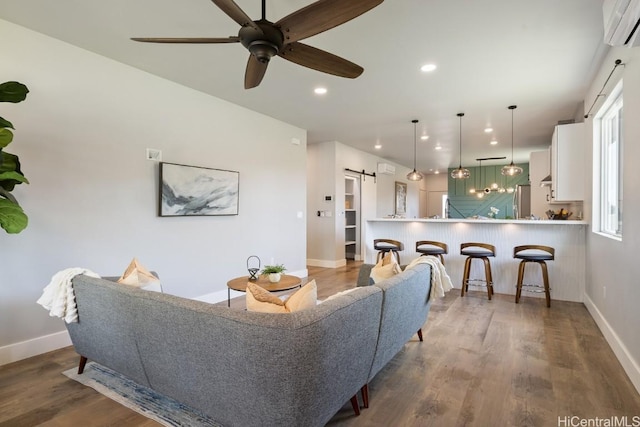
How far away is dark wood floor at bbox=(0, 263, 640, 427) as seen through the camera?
193 cm

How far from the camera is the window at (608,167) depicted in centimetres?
315

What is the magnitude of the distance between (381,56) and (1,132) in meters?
2.96

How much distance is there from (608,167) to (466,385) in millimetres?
2919

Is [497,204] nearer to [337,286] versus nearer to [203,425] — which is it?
[337,286]

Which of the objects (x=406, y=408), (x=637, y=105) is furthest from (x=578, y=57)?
(x=406, y=408)

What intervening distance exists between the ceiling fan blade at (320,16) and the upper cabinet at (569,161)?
156 inches

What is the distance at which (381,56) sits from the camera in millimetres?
3145

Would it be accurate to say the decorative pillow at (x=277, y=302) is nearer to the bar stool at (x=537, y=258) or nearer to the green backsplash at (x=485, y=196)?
the bar stool at (x=537, y=258)

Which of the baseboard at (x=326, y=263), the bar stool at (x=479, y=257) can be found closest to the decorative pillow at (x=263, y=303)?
the bar stool at (x=479, y=257)

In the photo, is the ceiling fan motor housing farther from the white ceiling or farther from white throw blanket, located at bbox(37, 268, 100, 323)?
white throw blanket, located at bbox(37, 268, 100, 323)

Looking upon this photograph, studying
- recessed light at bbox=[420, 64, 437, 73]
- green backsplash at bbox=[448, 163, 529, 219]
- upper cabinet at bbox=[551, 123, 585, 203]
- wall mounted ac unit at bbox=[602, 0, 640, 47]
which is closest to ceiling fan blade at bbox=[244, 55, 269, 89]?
recessed light at bbox=[420, 64, 437, 73]

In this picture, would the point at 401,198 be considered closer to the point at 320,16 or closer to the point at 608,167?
the point at 608,167

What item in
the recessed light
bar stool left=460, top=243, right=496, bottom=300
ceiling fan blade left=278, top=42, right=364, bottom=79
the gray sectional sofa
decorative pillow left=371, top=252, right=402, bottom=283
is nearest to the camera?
the gray sectional sofa

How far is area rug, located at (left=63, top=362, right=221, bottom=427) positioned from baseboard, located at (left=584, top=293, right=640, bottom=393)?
2.74 m
